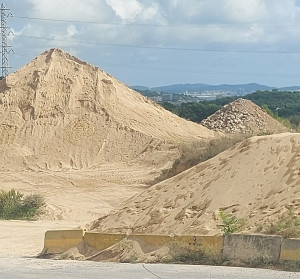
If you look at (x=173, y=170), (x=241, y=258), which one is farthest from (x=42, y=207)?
(x=241, y=258)

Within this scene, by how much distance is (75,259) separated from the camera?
612 inches

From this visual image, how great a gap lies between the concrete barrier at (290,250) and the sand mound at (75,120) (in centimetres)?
3248

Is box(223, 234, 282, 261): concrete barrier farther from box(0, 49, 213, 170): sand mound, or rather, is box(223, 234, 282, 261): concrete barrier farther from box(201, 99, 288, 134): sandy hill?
box(201, 99, 288, 134): sandy hill

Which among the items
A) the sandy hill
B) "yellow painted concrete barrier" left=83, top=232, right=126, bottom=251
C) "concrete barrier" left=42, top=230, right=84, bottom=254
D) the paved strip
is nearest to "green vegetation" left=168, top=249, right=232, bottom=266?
the paved strip

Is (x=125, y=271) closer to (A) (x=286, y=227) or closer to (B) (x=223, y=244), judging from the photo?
(B) (x=223, y=244)

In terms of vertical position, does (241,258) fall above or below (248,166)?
below

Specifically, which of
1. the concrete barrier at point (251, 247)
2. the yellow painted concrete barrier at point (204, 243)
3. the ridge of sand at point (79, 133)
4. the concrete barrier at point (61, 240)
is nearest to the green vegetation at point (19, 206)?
the ridge of sand at point (79, 133)

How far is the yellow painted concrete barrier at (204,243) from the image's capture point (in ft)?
44.1

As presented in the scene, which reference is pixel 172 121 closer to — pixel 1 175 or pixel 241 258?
pixel 1 175

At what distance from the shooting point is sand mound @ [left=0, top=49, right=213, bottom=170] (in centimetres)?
4731

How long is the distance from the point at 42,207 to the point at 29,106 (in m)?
23.0

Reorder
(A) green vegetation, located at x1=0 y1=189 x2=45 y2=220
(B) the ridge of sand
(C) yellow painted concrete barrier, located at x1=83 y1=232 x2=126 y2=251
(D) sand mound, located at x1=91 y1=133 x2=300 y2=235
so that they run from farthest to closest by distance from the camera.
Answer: (B) the ridge of sand
(A) green vegetation, located at x1=0 y1=189 x2=45 y2=220
(C) yellow painted concrete barrier, located at x1=83 y1=232 x2=126 y2=251
(D) sand mound, located at x1=91 y1=133 x2=300 y2=235

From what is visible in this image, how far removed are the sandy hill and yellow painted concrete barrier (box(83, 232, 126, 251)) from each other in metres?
38.9

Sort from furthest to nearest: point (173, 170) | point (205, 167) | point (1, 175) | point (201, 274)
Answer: point (1, 175), point (173, 170), point (205, 167), point (201, 274)
